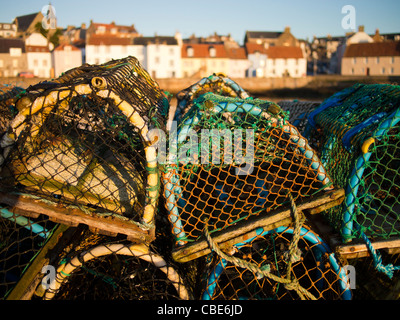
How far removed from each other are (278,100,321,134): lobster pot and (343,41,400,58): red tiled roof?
4227 cm

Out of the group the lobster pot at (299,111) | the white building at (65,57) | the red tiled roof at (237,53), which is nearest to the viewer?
the lobster pot at (299,111)

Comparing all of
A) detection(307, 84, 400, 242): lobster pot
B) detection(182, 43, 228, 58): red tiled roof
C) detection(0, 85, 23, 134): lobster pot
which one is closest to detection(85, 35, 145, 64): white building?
detection(182, 43, 228, 58): red tiled roof

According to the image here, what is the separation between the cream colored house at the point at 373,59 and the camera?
4084 centimetres

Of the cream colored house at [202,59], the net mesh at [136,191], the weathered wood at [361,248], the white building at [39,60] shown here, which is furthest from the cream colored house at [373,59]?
the net mesh at [136,191]

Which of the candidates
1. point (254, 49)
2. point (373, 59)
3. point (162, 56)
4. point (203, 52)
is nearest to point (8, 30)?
point (162, 56)

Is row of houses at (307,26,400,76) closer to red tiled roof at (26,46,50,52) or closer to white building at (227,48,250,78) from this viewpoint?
white building at (227,48,250,78)

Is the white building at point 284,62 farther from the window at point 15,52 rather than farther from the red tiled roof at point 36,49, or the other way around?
the window at point 15,52

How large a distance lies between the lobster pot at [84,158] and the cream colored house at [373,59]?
142 ft

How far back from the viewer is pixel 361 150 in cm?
199

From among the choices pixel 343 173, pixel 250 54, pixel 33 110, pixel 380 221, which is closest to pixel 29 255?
pixel 33 110

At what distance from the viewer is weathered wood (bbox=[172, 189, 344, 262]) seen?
200 cm

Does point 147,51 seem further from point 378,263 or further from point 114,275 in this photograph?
point 378,263

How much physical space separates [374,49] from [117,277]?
4576cm
